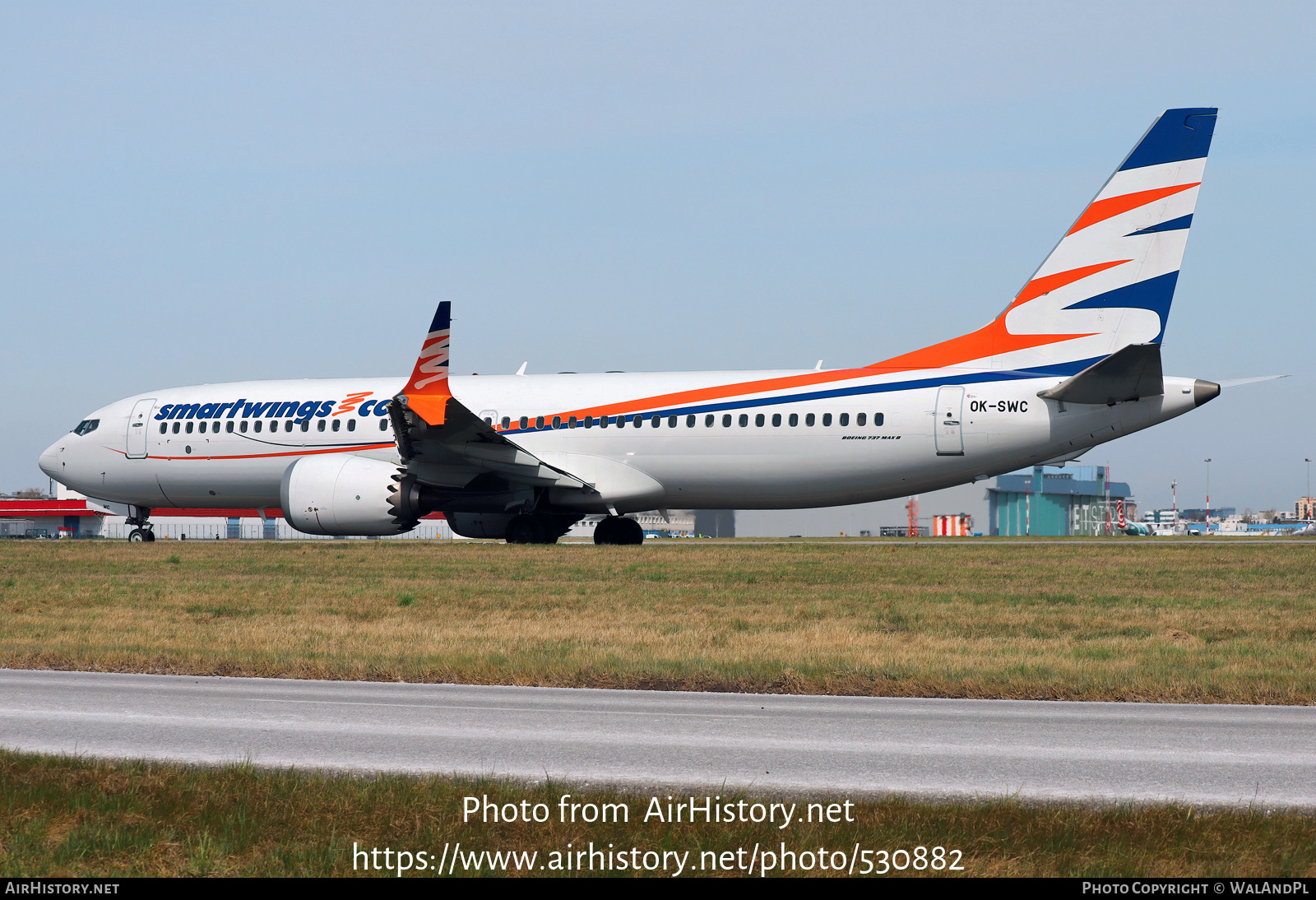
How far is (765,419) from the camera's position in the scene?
2905 centimetres

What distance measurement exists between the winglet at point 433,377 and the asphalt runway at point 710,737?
57.4 feet

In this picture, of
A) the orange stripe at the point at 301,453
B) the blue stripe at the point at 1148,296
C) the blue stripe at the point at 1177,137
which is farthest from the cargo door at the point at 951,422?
the orange stripe at the point at 301,453

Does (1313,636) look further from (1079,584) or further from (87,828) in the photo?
(87,828)

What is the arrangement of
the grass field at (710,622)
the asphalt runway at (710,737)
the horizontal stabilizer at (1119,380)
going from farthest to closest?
the horizontal stabilizer at (1119,380) < the grass field at (710,622) < the asphalt runway at (710,737)

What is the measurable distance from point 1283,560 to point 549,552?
15805mm

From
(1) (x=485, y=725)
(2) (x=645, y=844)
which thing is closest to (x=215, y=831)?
(2) (x=645, y=844)

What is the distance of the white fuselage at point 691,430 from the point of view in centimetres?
2764

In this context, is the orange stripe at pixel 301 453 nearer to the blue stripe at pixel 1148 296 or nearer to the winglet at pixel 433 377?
the winglet at pixel 433 377

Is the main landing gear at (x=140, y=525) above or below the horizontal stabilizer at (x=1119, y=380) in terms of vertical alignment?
below

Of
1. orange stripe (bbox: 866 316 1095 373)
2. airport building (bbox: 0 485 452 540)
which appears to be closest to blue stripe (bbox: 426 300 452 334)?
orange stripe (bbox: 866 316 1095 373)

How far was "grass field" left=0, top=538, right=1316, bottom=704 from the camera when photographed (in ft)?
37.2

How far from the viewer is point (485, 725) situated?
875 cm

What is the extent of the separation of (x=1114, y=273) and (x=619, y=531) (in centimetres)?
1395

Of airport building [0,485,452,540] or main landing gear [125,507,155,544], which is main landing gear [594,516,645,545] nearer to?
main landing gear [125,507,155,544]
